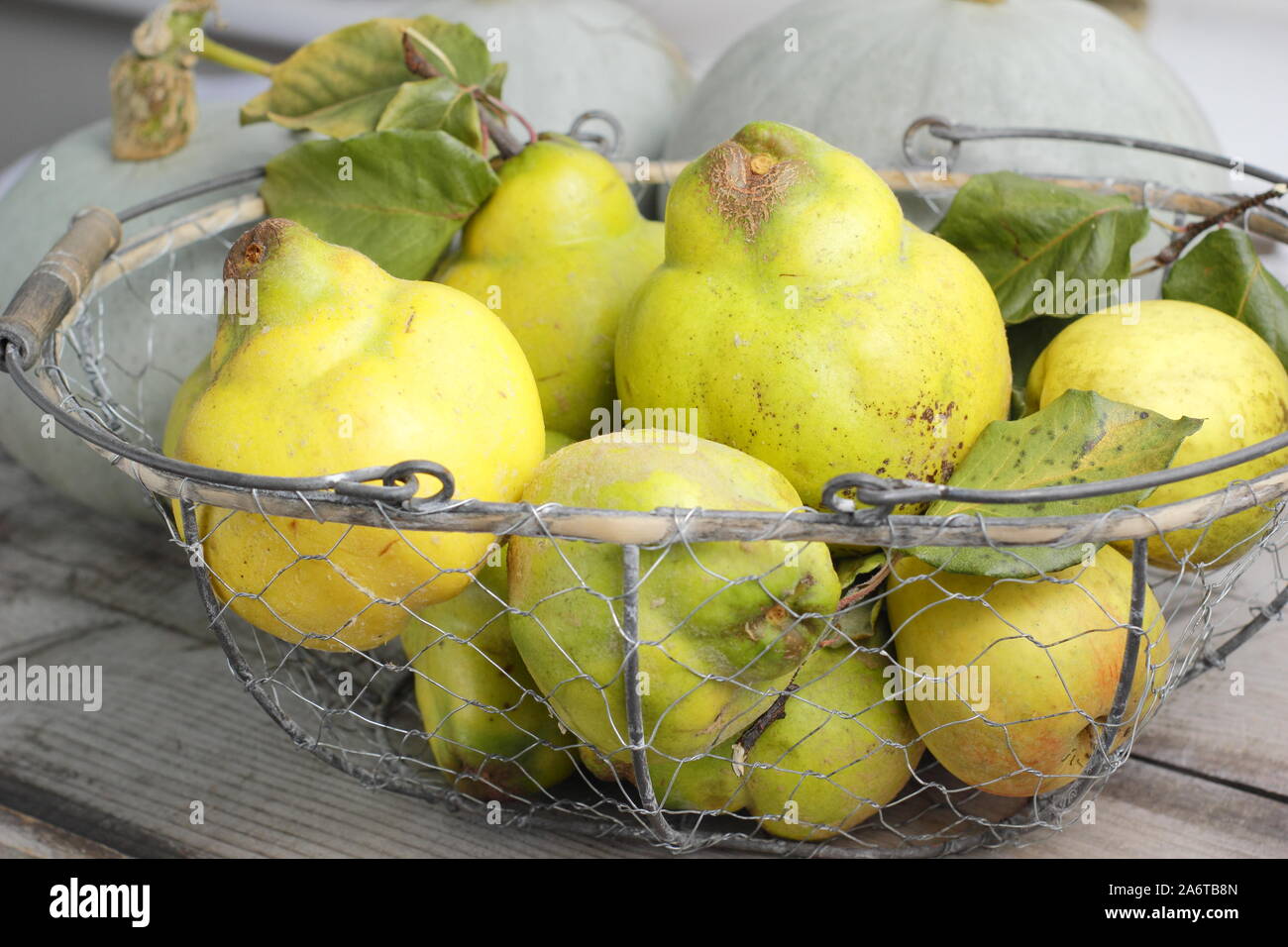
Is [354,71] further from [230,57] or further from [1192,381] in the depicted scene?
[1192,381]

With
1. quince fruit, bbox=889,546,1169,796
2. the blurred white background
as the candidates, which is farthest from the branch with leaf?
the blurred white background

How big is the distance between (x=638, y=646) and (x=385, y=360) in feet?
0.53

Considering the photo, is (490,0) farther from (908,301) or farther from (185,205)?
(908,301)

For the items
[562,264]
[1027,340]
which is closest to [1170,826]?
[1027,340]

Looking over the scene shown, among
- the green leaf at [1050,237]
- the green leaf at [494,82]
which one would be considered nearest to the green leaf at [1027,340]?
the green leaf at [1050,237]

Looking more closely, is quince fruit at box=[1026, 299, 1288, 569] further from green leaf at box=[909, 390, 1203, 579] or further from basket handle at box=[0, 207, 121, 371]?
basket handle at box=[0, 207, 121, 371]

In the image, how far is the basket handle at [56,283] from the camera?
20.7 inches

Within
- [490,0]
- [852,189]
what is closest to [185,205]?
[490,0]

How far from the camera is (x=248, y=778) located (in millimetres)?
634

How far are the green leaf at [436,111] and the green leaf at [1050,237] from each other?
0.96ft

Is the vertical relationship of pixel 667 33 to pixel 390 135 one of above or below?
above

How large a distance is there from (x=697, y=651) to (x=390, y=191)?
0.37 metres

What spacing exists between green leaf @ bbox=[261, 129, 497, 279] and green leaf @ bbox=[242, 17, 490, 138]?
4 centimetres

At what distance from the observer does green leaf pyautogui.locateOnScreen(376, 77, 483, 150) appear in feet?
2.30
